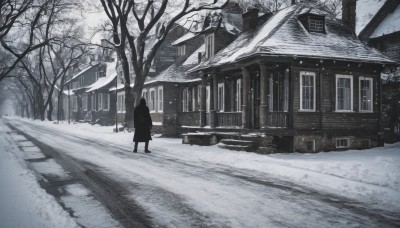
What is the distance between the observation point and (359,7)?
3281 centimetres

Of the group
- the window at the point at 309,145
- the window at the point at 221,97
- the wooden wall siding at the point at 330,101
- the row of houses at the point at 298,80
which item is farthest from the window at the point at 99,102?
the window at the point at 309,145

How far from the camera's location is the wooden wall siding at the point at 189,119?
2605cm

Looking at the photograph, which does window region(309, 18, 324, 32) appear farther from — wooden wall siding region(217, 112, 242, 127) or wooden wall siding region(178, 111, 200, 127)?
wooden wall siding region(178, 111, 200, 127)

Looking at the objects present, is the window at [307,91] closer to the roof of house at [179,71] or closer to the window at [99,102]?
the roof of house at [179,71]

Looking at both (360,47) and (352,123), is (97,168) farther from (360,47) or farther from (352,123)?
(360,47)

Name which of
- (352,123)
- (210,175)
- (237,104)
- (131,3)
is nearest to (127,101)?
(131,3)

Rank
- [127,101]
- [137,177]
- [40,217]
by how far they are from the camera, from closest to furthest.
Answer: [40,217] → [137,177] → [127,101]

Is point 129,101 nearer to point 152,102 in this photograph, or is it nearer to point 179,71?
point 179,71

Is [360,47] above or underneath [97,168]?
above

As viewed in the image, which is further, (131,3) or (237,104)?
(131,3)

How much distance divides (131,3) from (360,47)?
15.3 metres

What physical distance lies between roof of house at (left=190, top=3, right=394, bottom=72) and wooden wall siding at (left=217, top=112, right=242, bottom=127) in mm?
2739

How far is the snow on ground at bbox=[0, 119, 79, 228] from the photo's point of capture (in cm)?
523

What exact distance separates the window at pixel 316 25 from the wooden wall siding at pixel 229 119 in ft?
19.2
